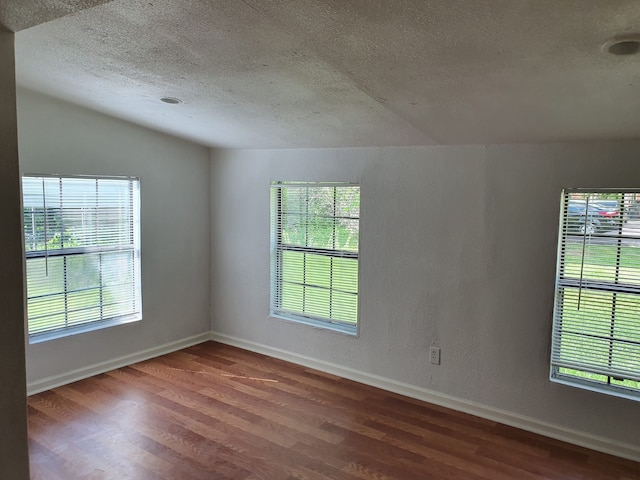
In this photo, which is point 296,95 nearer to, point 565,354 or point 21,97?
point 21,97

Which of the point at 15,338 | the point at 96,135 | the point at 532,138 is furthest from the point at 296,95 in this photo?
the point at 96,135

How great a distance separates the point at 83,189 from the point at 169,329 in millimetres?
1518

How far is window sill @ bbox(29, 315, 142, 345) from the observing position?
359 cm

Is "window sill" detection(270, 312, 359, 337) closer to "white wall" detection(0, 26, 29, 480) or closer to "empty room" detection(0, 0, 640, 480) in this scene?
"empty room" detection(0, 0, 640, 480)

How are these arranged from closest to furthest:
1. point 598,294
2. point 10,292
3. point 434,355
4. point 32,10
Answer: point 32,10 → point 10,292 → point 598,294 → point 434,355

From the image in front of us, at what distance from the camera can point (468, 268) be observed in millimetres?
3316

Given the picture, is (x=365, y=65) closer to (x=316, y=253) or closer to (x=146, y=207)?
(x=316, y=253)

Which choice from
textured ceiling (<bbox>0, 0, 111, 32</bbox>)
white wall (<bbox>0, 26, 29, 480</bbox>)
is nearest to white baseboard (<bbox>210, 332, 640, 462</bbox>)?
white wall (<bbox>0, 26, 29, 480</bbox>)

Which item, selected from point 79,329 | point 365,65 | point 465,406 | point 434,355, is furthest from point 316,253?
point 365,65

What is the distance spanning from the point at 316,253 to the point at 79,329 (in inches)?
80.6

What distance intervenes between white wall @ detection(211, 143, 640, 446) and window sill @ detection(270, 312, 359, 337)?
0.05 m

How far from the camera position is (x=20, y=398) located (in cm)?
166

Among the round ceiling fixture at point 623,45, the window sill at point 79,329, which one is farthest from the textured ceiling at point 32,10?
the window sill at point 79,329

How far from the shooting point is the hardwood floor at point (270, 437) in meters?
2.63
